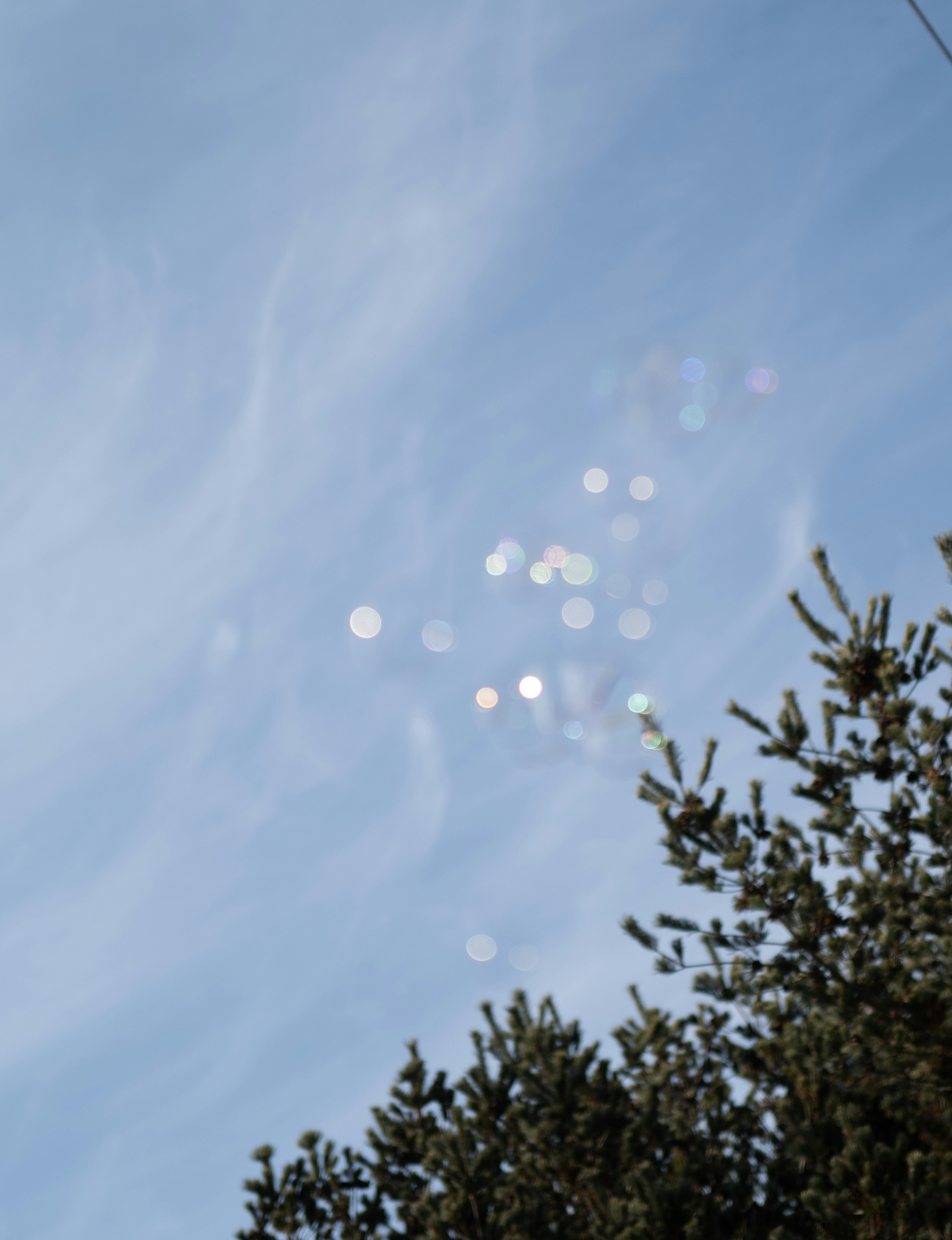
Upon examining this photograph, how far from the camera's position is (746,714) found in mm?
11008

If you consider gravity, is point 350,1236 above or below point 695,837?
below

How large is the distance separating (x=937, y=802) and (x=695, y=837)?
278cm

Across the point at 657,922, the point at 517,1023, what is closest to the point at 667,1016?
the point at 657,922

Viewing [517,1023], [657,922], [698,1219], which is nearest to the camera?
[698,1219]

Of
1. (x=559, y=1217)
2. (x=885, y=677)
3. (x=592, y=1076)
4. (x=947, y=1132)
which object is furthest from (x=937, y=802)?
(x=559, y=1217)

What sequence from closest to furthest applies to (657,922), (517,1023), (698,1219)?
(698,1219) → (517,1023) → (657,922)

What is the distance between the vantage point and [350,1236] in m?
9.22

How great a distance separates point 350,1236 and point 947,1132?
6134 mm

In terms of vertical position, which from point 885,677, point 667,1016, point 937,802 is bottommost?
point 667,1016

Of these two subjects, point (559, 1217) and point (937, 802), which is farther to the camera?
point (937, 802)

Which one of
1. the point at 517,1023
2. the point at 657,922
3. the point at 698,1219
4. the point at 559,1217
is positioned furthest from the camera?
the point at 657,922

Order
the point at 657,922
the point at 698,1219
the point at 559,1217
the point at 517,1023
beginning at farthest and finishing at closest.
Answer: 1. the point at 657,922
2. the point at 517,1023
3. the point at 559,1217
4. the point at 698,1219

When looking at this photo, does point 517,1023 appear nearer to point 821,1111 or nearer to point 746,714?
point 821,1111

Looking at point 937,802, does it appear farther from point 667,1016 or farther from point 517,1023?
point 517,1023
